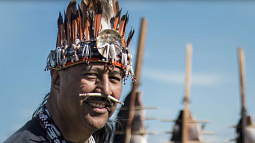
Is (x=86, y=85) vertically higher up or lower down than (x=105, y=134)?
higher up

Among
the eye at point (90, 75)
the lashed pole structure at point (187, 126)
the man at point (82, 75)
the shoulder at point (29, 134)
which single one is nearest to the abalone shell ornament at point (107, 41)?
the man at point (82, 75)

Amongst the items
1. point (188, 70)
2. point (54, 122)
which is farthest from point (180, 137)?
point (54, 122)

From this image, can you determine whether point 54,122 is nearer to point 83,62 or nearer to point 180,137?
point 83,62

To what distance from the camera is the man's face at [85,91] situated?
325 centimetres

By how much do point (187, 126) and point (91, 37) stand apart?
12656 millimetres

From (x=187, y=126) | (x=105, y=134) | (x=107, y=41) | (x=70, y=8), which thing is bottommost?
(x=187, y=126)

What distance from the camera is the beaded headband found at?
11.0 feet

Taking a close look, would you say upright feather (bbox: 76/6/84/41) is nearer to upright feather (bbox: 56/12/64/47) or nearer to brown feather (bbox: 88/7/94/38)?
brown feather (bbox: 88/7/94/38)

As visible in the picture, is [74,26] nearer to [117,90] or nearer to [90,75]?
[90,75]

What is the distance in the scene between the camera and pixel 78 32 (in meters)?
3.49

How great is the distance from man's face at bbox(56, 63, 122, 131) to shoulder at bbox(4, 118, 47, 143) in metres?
0.29

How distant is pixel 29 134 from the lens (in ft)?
10.6

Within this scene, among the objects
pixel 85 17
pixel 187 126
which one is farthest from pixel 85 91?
pixel 187 126

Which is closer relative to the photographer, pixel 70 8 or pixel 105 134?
pixel 70 8
